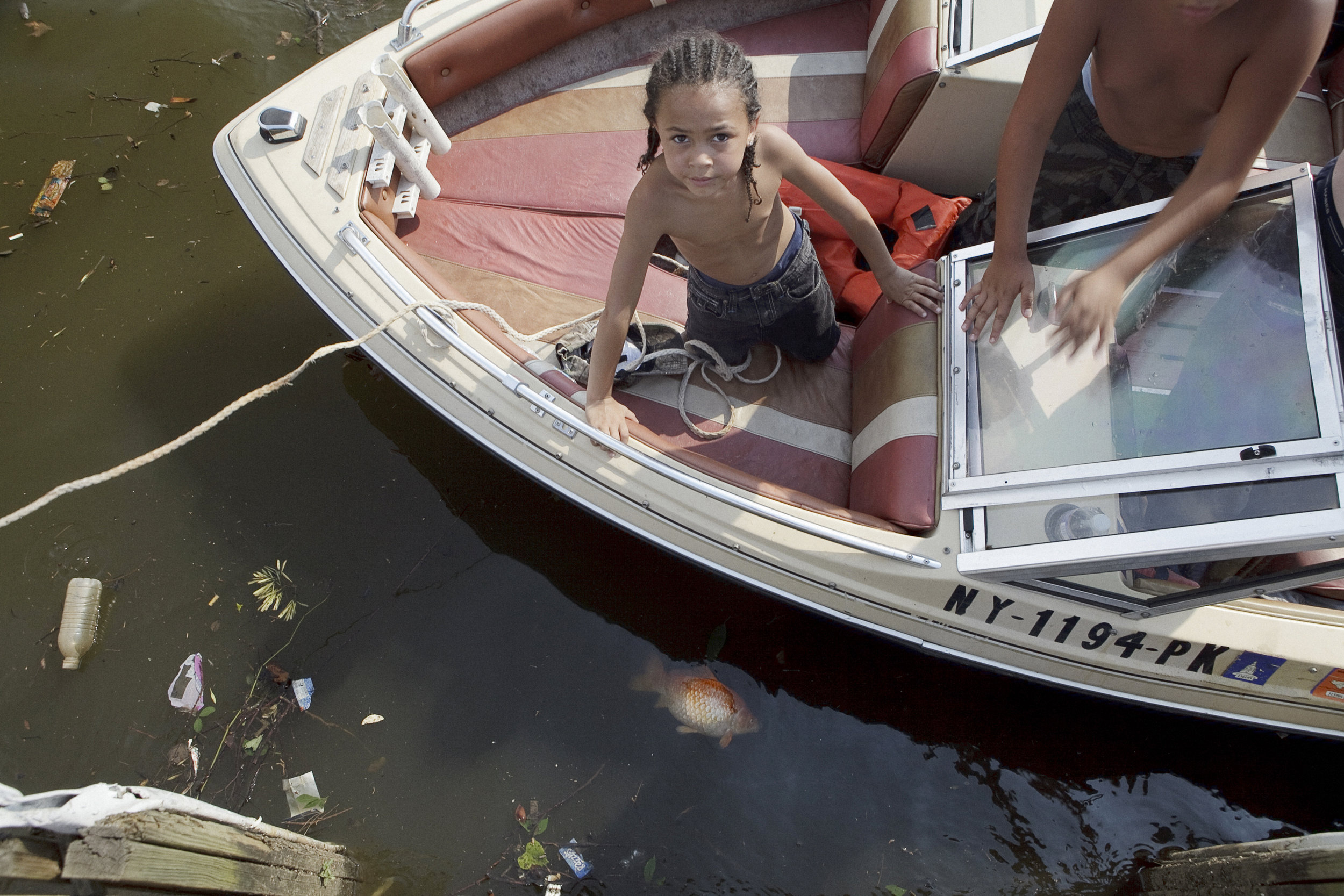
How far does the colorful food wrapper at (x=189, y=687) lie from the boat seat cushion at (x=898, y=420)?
7.77 ft

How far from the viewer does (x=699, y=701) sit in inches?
103

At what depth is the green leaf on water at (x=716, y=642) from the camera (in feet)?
8.80

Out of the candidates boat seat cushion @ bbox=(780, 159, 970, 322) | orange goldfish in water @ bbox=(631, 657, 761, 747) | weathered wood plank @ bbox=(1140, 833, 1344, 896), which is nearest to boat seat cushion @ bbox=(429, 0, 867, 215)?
boat seat cushion @ bbox=(780, 159, 970, 322)

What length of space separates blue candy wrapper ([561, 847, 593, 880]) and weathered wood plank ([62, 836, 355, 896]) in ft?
2.45

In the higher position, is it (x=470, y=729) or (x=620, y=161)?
(x=620, y=161)

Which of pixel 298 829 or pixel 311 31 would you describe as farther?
pixel 311 31

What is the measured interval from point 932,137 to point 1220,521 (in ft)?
5.96

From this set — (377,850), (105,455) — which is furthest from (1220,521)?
(105,455)

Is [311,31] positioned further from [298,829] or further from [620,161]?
[298,829]

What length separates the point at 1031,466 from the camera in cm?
173

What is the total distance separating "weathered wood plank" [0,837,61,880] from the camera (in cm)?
143

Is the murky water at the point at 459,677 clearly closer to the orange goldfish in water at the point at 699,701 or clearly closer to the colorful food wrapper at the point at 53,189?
the orange goldfish in water at the point at 699,701

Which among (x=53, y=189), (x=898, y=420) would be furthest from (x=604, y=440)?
(x=53, y=189)

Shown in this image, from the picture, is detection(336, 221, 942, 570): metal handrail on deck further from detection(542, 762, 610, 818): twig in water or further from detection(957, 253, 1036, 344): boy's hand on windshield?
detection(542, 762, 610, 818): twig in water
